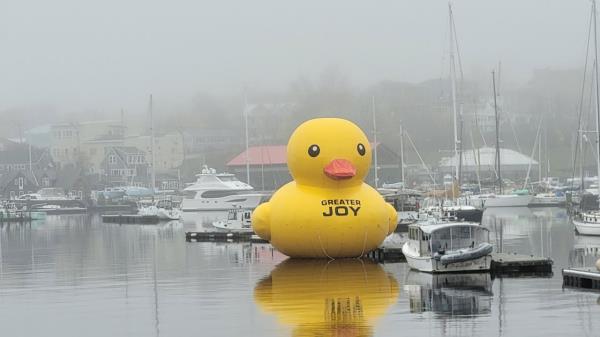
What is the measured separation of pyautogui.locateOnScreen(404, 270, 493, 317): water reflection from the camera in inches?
1063

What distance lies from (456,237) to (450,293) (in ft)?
17.2

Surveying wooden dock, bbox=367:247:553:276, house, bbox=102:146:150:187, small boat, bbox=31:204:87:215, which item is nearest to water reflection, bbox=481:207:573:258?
wooden dock, bbox=367:247:553:276

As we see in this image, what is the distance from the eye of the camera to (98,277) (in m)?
39.6

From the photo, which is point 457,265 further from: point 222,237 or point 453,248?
point 222,237

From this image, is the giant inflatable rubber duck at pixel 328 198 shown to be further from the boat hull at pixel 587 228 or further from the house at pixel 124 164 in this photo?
the house at pixel 124 164

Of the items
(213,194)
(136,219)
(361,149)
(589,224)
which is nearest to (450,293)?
(361,149)

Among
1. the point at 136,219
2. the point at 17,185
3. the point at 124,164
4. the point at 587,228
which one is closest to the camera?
the point at 587,228

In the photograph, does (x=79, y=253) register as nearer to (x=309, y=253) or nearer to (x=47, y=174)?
(x=309, y=253)

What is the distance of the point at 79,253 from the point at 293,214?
62.7 feet

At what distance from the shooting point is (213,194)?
120 m

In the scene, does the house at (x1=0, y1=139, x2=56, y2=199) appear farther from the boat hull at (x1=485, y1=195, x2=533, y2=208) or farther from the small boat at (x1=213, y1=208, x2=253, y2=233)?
the small boat at (x1=213, y1=208, x2=253, y2=233)

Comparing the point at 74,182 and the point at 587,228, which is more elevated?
the point at 74,182

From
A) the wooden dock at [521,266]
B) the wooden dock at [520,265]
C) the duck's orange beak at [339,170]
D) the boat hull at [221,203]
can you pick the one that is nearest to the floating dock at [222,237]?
the duck's orange beak at [339,170]

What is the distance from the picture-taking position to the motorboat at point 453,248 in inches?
1347
